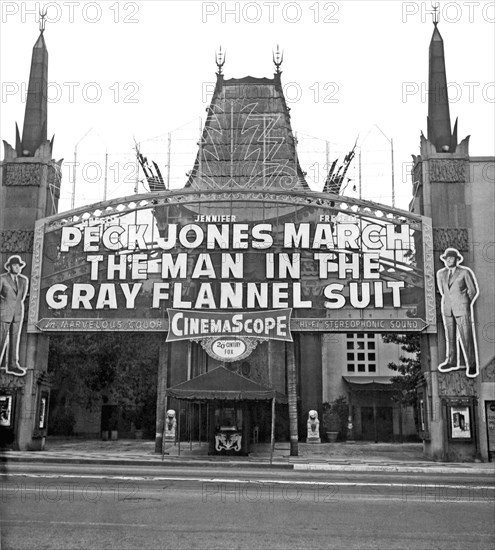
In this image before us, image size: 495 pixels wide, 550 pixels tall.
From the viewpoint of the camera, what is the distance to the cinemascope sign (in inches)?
1019

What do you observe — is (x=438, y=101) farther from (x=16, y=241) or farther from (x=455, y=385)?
(x=16, y=241)

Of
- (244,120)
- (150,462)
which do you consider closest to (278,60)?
(244,120)

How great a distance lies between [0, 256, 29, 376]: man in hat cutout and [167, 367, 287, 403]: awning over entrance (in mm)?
6582

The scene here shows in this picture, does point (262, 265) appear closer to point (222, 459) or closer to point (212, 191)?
point (212, 191)

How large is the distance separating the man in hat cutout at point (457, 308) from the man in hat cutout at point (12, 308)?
1541 centimetres

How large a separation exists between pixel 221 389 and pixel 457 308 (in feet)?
29.7

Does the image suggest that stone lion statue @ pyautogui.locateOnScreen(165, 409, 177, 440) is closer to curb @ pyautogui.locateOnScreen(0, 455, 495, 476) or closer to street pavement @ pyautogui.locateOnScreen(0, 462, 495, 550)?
curb @ pyautogui.locateOnScreen(0, 455, 495, 476)

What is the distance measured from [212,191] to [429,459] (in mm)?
12569

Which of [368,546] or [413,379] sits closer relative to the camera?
[368,546]

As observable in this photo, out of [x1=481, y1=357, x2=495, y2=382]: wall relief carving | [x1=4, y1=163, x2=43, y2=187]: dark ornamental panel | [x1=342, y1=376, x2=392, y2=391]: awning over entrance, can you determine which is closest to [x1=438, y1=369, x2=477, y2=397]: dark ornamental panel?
[x1=481, y1=357, x2=495, y2=382]: wall relief carving

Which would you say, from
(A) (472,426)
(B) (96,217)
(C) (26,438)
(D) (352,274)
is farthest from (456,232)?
(C) (26,438)

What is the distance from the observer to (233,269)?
26.5 meters

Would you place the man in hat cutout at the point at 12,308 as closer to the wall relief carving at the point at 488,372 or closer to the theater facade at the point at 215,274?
the theater facade at the point at 215,274

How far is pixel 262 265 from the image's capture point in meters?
26.5
